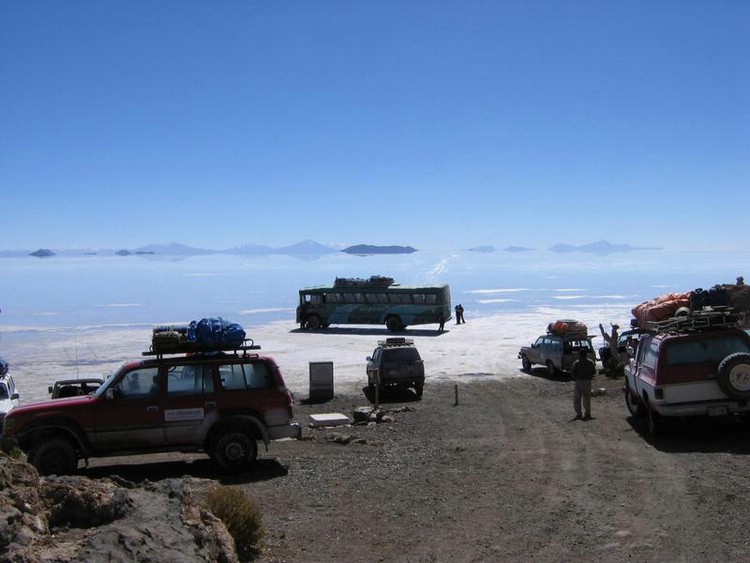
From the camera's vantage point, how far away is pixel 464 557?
24.9 ft

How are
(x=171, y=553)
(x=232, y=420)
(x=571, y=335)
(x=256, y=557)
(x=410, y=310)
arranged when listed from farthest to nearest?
(x=410, y=310) → (x=571, y=335) → (x=232, y=420) → (x=256, y=557) → (x=171, y=553)

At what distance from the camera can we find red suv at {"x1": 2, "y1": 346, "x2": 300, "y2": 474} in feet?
36.7

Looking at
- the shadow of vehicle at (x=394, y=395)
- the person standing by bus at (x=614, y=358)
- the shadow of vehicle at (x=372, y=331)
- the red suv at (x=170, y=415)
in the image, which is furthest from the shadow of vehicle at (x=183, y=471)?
the shadow of vehicle at (x=372, y=331)

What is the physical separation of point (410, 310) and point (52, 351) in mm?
19351

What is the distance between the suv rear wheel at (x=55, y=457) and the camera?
36.3ft

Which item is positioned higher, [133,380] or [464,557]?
[133,380]

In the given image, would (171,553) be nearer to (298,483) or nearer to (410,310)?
(298,483)

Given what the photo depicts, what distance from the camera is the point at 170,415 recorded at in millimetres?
11586

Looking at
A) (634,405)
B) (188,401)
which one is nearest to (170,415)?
(188,401)

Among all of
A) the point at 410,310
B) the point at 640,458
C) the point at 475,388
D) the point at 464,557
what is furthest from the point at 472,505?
the point at 410,310

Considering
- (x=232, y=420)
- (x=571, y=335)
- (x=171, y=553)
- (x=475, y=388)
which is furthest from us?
(x=571, y=335)

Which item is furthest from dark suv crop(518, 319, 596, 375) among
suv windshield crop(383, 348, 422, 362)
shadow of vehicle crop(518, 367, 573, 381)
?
suv windshield crop(383, 348, 422, 362)

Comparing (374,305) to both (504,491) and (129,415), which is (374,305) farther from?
(504,491)

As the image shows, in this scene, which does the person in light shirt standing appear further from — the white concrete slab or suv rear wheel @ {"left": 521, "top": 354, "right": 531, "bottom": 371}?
suv rear wheel @ {"left": 521, "top": 354, "right": 531, "bottom": 371}
